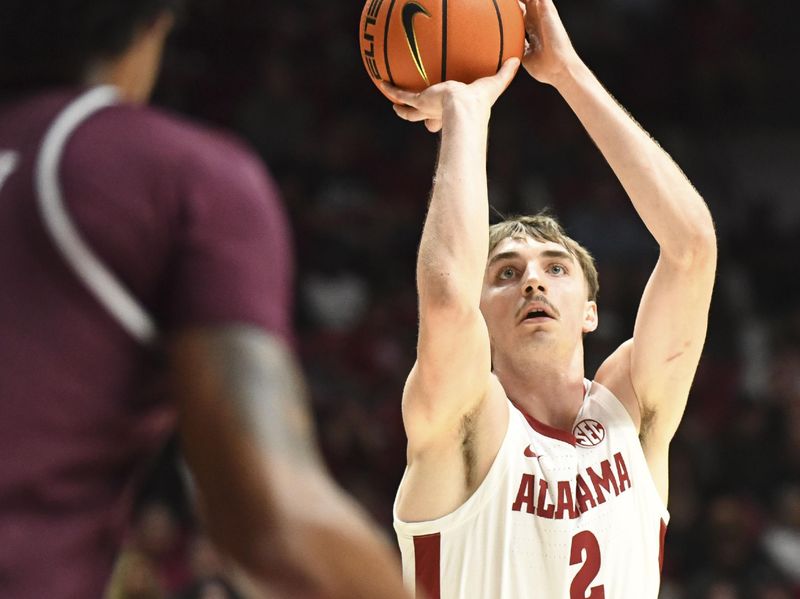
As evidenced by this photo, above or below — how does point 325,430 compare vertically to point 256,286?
below

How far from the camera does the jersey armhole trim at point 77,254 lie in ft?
3.94

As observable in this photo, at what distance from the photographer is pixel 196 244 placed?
3.96 ft

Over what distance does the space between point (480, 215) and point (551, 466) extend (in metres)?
0.73

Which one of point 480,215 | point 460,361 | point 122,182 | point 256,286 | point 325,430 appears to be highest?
point 122,182

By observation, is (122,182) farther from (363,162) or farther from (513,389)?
(363,162)

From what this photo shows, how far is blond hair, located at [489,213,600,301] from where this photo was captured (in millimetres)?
3420

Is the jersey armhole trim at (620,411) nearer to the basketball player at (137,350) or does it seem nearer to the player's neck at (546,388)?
the player's neck at (546,388)

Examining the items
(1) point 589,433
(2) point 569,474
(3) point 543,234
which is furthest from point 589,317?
(2) point 569,474

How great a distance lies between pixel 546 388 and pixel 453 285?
745mm

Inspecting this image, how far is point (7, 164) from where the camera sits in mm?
1260

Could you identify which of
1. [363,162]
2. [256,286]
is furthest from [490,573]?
[363,162]

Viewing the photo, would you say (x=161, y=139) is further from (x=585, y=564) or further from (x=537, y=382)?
(x=537, y=382)

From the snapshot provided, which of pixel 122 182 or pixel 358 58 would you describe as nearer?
pixel 122 182

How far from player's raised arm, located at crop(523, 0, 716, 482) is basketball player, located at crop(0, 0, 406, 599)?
2.06m
